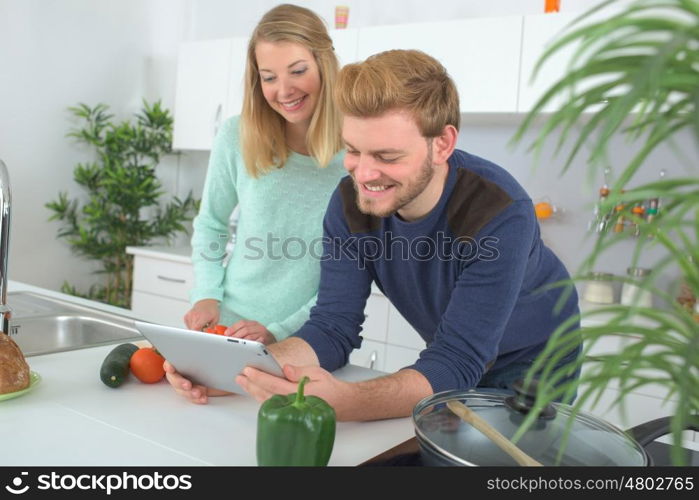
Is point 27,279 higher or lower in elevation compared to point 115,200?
lower

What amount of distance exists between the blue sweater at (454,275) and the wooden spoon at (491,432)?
35cm

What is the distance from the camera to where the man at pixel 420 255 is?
125 centimetres

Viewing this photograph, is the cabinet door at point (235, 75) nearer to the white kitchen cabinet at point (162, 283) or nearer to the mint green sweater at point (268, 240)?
the white kitchen cabinet at point (162, 283)

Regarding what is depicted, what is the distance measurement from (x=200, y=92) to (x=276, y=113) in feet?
7.68

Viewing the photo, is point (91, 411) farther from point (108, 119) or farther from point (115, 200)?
point (108, 119)

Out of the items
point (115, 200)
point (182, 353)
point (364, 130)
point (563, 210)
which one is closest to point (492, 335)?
point (364, 130)

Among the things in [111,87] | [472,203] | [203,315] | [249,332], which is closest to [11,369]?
[249,332]

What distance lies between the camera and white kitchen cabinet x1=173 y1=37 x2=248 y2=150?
3875 millimetres

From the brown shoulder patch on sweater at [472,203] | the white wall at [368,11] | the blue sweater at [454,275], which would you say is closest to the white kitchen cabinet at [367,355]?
the blue sweater at [454,275]

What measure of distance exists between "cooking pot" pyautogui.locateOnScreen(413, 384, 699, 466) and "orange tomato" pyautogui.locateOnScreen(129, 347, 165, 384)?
0.59 m

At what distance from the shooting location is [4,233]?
4.66ft

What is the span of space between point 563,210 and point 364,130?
7.57 ft

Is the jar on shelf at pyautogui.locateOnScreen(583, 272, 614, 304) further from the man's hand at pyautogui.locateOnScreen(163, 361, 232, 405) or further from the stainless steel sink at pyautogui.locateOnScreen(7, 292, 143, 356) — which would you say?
the man's hand at pyautogui.locateOnScreen(163, 361, 232, 405)
